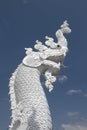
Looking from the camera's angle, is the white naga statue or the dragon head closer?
the white naga statue

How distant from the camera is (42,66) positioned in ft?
30.2

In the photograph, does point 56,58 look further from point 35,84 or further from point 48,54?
point 35,84

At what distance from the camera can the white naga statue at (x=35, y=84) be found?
7992 millimetres

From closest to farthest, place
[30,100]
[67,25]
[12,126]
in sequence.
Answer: [12,126], [30,100], [67,25]

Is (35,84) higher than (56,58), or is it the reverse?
(56,58)

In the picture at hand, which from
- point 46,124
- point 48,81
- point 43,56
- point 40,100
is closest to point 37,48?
point 43,56

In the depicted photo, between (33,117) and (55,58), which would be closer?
(33,117)

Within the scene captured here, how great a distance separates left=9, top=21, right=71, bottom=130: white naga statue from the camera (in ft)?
26.2

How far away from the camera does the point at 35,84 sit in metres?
8.78

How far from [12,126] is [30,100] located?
0.90 metres

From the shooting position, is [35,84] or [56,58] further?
[56,58]

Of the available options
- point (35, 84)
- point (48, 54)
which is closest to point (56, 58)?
point (48, 54)

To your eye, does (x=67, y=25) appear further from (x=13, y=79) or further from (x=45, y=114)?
(x=45, y=114)

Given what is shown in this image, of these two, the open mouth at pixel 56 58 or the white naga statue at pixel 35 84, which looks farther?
the open mouth at pixel 56 58
